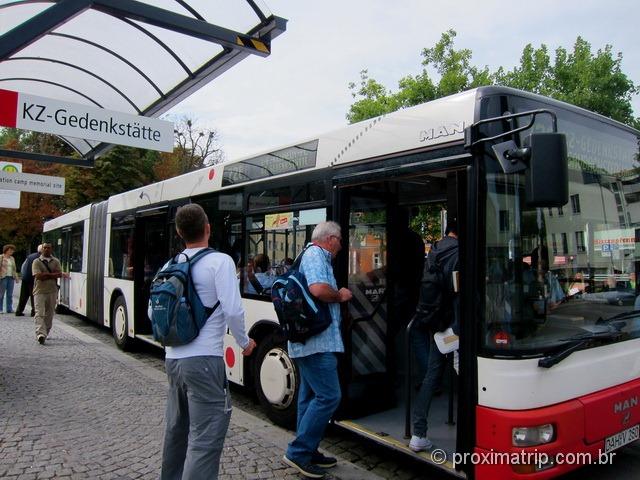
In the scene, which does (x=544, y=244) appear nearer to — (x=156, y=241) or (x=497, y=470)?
(x=497, y=470)

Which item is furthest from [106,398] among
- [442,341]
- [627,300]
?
[627,300]

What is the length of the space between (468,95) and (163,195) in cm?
554

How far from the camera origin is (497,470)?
10.1ft

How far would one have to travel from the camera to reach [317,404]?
3.74 metres

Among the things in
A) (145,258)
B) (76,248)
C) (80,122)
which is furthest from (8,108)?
(76,248)

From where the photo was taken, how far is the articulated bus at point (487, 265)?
10.2 ft

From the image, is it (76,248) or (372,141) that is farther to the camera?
(76,248)

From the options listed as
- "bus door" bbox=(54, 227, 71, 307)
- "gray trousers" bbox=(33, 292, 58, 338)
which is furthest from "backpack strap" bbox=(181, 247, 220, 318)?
"bus door" bbox=(54, 227, 71, 307)

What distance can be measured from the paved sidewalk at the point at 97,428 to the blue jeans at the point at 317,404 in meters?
0.23

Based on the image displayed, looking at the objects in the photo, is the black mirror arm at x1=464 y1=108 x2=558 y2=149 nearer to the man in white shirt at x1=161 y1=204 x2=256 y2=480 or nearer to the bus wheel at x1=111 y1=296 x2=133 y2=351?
the man in white shirt at x1=161 y1=204 x2=256 y2=480

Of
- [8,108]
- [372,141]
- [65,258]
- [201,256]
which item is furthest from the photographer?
[65,258]

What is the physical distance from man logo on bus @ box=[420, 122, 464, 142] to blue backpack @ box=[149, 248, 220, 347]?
191cm

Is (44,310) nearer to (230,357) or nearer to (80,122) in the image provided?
(80,122)

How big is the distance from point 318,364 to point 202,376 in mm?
1136
